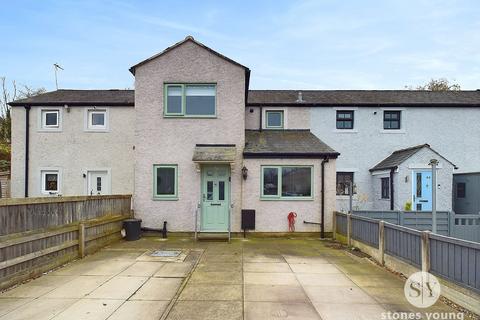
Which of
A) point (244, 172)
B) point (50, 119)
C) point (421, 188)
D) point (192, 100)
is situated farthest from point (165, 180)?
point (421, 188)

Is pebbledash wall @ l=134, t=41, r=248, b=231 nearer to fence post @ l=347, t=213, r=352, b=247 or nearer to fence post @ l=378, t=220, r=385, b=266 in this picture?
fence post @ l=347, t=213, r=352, b=247

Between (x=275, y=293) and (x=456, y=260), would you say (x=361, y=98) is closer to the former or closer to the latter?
(x=456, y=260)

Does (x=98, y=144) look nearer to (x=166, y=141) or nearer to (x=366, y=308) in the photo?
(x=166, y=141)

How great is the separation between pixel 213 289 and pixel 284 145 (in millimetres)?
8649

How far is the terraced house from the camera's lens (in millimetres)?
13359

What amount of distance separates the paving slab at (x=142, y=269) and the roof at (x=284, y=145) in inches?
237

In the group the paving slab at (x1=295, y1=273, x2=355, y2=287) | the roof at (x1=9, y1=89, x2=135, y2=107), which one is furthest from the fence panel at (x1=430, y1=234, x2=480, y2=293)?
the roof at (x1=9, y1=89, x2=135, y2=107)

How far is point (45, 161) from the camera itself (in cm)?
1770

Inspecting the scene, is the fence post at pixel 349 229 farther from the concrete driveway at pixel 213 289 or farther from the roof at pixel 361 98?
the roof at pixel 361 98

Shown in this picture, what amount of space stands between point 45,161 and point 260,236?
1205cm

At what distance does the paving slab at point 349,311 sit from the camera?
5.26 metres

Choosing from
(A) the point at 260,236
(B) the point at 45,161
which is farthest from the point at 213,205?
(B) the point at 45,161

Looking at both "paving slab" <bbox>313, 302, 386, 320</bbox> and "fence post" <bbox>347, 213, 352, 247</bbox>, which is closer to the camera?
"paving slab" <bbox>313, 302, 386, 320</bbox>

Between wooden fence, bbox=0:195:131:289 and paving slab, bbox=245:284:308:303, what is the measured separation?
4550mm
